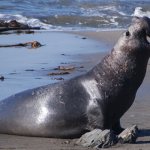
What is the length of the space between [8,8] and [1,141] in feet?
58.3

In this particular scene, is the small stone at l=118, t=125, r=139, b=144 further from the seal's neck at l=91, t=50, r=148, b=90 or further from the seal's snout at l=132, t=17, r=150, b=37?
the seal's snout at l=132, t=17, r=150, b=37

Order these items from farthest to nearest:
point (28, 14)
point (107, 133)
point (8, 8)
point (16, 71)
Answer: point (8, 8), point (28, 14), point (16, 71), point (107, 133)

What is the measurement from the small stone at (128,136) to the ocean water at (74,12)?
1314 centimetres

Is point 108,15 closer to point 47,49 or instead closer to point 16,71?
point 47,49

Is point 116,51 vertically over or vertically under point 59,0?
over

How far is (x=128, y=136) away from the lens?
5.97m

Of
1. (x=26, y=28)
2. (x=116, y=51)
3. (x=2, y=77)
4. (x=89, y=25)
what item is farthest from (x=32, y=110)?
(x=89, y=25)

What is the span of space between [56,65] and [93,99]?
5.06m

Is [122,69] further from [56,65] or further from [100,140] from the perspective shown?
[56,65]

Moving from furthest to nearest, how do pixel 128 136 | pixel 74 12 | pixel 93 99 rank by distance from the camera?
pixel 74 12 < pixel 93 99 < pixel 128 136

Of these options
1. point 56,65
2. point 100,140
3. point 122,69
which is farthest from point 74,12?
point 100,140

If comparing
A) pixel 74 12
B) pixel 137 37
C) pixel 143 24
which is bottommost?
pixel 74 12

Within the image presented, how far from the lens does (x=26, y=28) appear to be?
17688mm

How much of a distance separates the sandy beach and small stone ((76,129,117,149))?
72 millimetres
